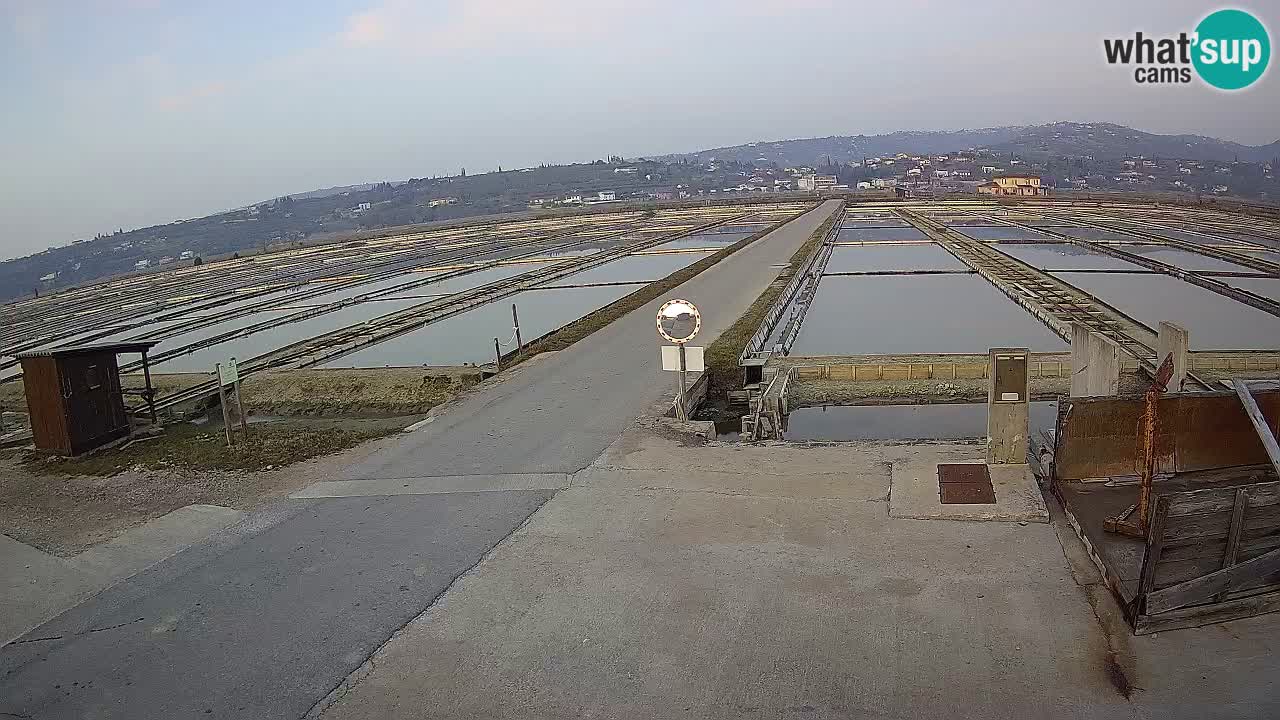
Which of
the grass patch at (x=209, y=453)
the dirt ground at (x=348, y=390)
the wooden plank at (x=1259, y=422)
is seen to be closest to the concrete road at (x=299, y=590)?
the grass patch at (x=209, y=453)

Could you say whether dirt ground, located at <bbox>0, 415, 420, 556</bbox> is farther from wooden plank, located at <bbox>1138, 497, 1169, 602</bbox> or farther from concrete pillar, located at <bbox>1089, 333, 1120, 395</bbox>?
concrete pillar, located at <bbox>1089, 333, 1120, 395</bbox>

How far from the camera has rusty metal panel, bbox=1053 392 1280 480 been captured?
21.4 feet

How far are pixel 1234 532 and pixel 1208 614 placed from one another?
476 millimetres

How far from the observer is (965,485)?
695 cm

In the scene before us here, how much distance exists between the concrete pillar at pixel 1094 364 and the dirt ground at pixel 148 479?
734cm

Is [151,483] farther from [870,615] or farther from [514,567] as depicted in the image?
[870,615]

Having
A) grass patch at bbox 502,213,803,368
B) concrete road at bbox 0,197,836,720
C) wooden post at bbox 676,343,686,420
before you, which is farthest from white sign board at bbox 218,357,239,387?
wooden post at bbox 676,343,686,420

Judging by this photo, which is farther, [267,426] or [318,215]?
[318,215]

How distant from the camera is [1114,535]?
5.81 metres

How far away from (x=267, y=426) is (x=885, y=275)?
19621 mm

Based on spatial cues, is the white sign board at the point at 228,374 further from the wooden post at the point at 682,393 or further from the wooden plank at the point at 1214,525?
the wooden plank at the point at 1214,525

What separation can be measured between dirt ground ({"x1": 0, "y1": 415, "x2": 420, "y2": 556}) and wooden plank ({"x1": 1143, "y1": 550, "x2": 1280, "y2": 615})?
7.20 metres

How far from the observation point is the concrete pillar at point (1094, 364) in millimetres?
7504

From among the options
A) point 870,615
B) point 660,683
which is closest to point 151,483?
point 660,683
